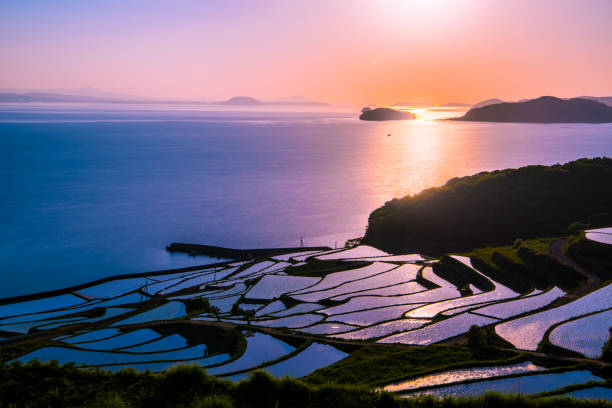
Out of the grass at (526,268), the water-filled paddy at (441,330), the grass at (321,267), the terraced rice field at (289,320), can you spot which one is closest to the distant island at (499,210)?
Result: the grass at (321,267)

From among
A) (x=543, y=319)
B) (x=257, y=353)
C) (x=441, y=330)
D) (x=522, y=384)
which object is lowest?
(x=257, y=353)

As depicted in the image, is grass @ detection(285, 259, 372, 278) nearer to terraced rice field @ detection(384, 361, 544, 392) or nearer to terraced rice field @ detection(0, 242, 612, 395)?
terraced rice field @ detection(0, 242, 612, 395)

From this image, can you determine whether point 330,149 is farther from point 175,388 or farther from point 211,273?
point 175,388

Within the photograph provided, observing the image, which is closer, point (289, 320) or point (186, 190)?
point (289, 320)

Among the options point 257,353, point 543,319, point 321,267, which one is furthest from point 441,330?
point 321,267

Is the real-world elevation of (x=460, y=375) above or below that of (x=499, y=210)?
below

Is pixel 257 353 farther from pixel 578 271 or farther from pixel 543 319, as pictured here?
pixel 578 271

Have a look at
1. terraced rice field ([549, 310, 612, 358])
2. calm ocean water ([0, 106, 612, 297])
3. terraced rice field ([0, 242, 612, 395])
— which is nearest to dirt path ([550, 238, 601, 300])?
terraced rice field ([0, 242, 612, 395])
